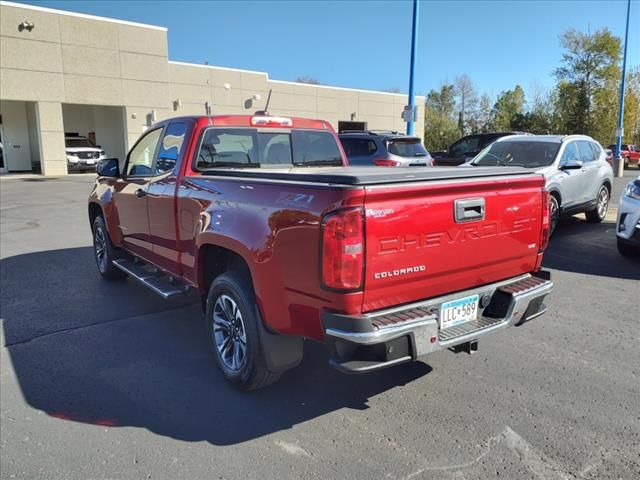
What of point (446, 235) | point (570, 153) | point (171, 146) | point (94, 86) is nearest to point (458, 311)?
point (446, 235)

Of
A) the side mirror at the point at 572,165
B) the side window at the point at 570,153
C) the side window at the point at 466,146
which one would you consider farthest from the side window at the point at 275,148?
the side window at the point at 466,146

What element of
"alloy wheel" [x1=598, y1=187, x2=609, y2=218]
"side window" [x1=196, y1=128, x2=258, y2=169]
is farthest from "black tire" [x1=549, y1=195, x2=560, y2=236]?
"side window" [x1=196, y1=128, x2=258, y2=169]

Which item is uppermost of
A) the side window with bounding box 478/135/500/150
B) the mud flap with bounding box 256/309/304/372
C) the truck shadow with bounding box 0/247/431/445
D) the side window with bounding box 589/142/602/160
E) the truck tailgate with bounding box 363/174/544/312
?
the side window with bounding box 478/135/500/150

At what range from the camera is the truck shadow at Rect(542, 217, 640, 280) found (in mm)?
7066

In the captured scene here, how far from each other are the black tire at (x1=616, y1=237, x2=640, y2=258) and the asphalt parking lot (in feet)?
7.26

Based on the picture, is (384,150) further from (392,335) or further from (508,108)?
(508,108)

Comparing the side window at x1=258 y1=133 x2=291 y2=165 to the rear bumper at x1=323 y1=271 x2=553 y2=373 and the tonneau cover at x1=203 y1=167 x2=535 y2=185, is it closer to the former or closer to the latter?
the tonneau cover at x1=203 y1=167 x2=535 y2=185

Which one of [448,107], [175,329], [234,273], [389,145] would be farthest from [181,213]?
[448,107]

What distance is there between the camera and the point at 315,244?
→ 111 inches

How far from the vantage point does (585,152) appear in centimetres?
988

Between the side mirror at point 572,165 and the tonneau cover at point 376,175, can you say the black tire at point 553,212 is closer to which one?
the side mirror at point 572,165

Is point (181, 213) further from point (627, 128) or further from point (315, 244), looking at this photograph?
point (627, 128)

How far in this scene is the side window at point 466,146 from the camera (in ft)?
55.1

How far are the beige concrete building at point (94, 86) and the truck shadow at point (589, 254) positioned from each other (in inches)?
704
